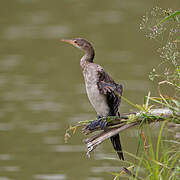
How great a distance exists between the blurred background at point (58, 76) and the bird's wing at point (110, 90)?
Result: 2.51 m

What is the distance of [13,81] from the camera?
12.5 metres

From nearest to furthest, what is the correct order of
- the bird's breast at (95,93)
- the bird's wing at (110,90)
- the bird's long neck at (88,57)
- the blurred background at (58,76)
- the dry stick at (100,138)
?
the dry stick at (100,138) → the bird's wing at (110,90) → the bird's breast at (95,93) → the bird's long neck at (88,57) → the blurred background at (58,76)

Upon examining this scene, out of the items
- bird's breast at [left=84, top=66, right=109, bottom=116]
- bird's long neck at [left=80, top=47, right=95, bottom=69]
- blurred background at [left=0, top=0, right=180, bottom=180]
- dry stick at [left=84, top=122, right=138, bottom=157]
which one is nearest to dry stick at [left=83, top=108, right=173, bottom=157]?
dry stick at [left=84, top=122, right=138, bottom=157]

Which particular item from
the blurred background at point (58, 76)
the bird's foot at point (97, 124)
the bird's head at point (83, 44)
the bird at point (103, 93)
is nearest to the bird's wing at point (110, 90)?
the bird at point (103, 93)

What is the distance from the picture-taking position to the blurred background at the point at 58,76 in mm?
8750

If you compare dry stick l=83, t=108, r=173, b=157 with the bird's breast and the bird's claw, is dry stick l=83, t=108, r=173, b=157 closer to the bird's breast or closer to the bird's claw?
the bird's claw

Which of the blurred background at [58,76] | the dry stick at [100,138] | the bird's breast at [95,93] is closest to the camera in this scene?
the dry stick at [100,138]

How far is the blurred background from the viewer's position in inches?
344

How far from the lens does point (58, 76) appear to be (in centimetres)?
1267

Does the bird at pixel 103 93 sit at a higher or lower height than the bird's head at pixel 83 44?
lower

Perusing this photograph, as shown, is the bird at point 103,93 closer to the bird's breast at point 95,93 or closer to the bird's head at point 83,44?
the bird's breast at point 95,93

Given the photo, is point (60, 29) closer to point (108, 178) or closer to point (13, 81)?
point (13, 81)

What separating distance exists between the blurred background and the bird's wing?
2.51 metres

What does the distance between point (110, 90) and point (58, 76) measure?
742cm
